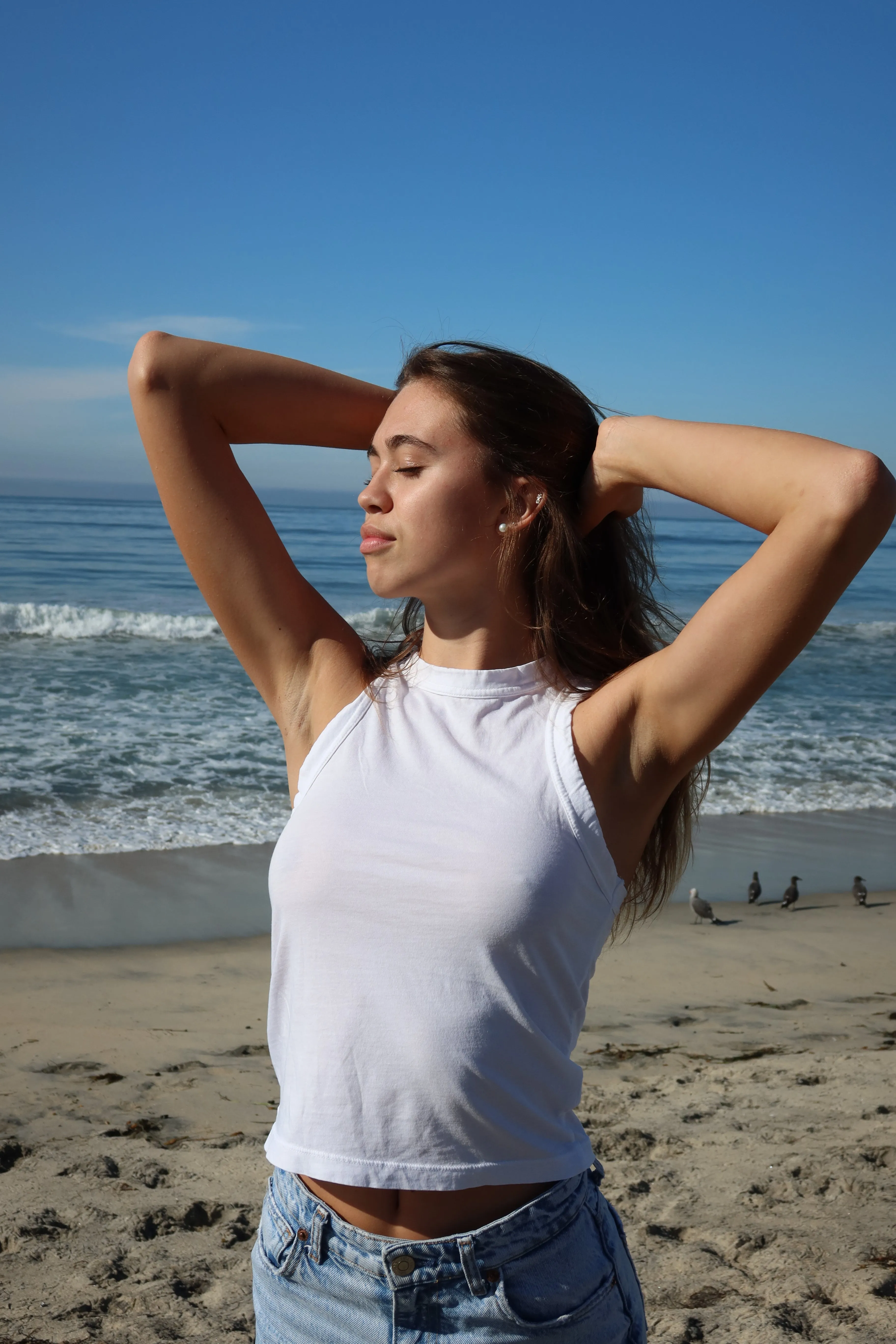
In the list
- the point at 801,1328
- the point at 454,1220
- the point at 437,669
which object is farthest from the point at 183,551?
the point at 801,1328

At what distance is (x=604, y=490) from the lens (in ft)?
6.11

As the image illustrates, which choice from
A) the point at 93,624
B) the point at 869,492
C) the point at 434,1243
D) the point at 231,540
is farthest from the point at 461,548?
the point at 93,624

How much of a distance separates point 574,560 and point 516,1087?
2.90 feet

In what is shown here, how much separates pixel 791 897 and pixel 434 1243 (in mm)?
6499

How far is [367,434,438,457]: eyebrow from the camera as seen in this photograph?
1805mm

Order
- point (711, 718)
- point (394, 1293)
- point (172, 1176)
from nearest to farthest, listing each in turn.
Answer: point (394, 1293) → point (711, 718) → point (172, 1176)

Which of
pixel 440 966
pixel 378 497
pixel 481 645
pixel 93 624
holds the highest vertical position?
pixel 378 497

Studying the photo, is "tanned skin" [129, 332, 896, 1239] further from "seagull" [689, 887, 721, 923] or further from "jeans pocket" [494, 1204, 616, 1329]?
"seagull" [689, 887, 721, 923]

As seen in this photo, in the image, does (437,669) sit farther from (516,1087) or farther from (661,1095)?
(661,1095)

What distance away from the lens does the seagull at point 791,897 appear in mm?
7391

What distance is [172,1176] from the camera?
3926 millimetres

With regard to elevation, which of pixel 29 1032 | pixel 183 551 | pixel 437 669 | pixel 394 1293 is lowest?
pixel 29 1032

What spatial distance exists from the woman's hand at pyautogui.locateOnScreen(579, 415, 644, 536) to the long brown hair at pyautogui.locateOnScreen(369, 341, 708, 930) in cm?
2

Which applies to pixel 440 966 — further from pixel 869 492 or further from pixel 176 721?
pixel 176 721
